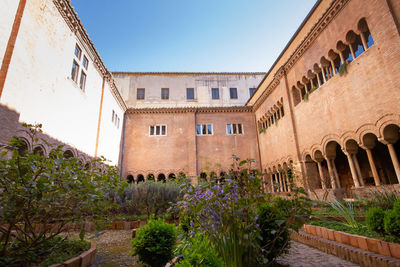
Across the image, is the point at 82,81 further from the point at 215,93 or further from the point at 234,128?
the point at 215,93

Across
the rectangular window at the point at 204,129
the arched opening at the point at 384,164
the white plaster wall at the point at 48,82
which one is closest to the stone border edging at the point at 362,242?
the white plaster wall at the point at 48,82

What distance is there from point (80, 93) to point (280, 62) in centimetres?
1346

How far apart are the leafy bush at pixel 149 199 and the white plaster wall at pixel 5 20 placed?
20.9ft

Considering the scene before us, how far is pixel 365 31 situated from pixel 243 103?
1357 centimetres

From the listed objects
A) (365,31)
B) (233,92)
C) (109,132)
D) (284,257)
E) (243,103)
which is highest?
(233,92)

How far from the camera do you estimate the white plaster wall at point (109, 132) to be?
47.6 ft

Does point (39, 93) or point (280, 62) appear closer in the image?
point (39, 93)

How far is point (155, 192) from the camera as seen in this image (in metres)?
8.30

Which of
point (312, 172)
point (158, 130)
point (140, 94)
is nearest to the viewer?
point (312, 172)

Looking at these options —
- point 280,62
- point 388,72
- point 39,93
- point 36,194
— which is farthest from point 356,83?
point 39,93

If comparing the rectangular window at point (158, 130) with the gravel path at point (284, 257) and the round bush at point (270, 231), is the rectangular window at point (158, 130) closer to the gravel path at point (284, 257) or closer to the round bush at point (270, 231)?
the gravel path at point (284, 257)

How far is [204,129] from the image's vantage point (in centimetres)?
1939

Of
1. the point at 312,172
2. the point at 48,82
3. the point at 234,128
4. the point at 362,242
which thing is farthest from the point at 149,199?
the point at 234,128

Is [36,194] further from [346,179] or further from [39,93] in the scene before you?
[346,179]
